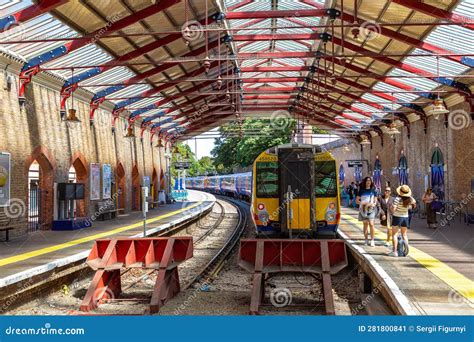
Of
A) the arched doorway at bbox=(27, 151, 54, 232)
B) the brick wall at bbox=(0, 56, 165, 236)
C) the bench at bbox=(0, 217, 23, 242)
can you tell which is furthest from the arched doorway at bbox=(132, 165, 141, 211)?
the bench at bbox=(0, 217, 23, 242)

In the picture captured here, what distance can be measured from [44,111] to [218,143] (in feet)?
175

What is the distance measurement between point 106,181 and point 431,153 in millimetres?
14536

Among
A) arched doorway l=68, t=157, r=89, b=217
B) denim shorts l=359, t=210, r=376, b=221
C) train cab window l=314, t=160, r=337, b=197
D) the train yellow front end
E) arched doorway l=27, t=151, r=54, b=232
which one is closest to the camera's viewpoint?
denim shorts l=359, t=210, r=376, b=221

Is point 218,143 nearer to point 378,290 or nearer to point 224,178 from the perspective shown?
point 224,178

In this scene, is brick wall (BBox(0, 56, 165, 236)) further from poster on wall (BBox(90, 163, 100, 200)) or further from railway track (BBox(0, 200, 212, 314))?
railway track (BBox(0, 200, 212, 314))

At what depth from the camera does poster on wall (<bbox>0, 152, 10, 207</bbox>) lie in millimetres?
14117

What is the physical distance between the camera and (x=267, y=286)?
11062mm

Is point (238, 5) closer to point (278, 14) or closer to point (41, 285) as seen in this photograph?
point (278, 14)

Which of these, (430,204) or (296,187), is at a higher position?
(296,187)

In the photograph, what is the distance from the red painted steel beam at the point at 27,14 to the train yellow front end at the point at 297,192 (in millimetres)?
6161

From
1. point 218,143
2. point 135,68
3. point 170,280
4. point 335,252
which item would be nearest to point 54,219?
point 135,68

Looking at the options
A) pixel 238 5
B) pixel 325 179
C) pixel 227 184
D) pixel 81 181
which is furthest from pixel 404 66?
pixel 227 184

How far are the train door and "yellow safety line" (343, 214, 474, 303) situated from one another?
255cm

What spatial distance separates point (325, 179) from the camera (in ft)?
41.6
